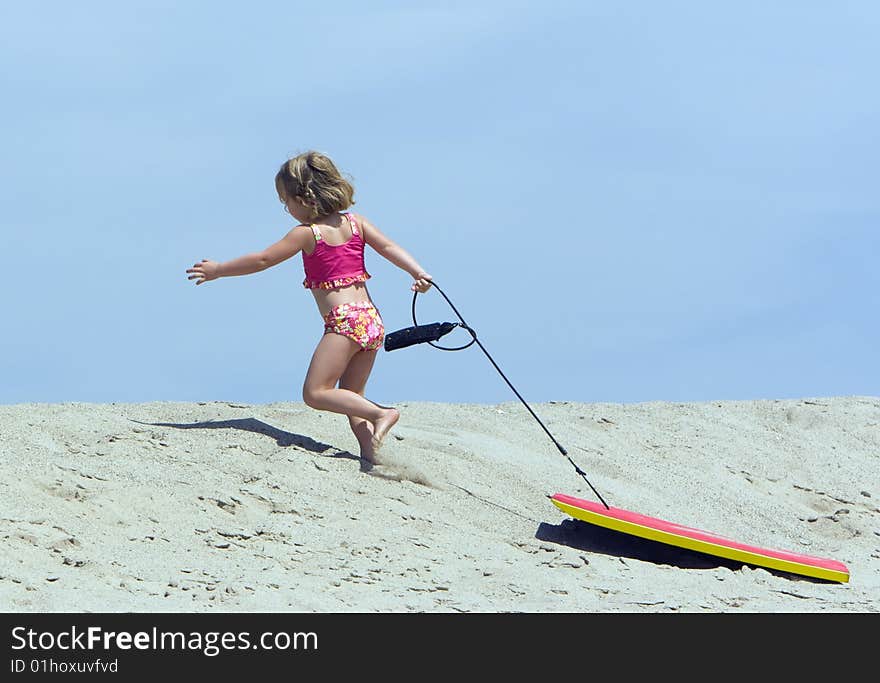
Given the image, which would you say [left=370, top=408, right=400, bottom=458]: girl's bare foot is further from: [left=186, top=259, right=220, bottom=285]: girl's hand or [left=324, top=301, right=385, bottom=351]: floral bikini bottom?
[left=186, top=259, right=220, bottom=285]: girl's hand

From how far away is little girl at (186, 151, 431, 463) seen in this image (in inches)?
262

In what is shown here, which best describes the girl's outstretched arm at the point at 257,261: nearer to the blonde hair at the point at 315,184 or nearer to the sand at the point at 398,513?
the blonde hair at the point at 315,184

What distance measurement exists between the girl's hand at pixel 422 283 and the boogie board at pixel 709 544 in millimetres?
1456

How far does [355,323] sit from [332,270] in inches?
12.7

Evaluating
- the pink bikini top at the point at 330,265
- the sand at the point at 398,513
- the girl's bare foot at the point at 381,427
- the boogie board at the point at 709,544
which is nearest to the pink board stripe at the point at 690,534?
the boogie board at the point at 709,544

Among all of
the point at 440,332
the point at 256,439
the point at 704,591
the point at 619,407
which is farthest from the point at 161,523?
the point at 619,407

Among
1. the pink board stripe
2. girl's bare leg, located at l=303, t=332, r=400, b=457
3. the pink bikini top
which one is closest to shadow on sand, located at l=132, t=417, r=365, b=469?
girl's bare leg, located at l=303, t=332, r=400, b=457

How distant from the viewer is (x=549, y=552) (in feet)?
19.7

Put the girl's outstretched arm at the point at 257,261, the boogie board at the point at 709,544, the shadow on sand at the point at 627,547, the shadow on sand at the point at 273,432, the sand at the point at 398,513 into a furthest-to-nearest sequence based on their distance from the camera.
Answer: the shadow on sand at the point at 273,432, the girl's outstretched arm at the point at 257,261, the shadow on sand at the point at 627,547, the boogie board at the point at 709,544, the sand at the point at 398,513

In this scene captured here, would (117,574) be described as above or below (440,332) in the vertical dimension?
below

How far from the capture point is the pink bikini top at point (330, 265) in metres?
6.67

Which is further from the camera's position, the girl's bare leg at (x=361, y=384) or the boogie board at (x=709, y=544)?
the girl's bare leg at (x=361, y=384)
